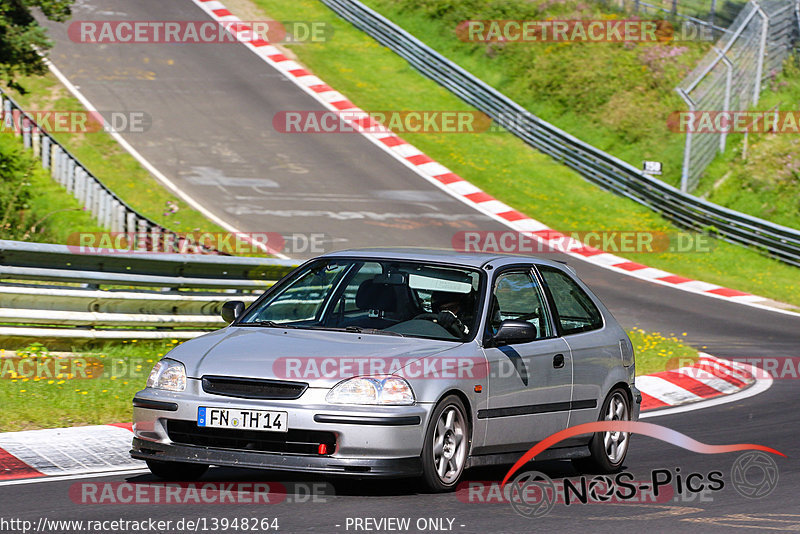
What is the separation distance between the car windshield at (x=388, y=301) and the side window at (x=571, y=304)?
928mm

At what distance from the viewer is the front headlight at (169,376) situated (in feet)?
23.0

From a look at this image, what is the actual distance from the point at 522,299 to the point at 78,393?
375 centimetres

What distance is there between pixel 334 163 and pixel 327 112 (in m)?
3.52

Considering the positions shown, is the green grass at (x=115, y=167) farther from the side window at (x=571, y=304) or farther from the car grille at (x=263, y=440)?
the car grille at (x=263, y=440)

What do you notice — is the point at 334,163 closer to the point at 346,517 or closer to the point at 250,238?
the point at 250,238

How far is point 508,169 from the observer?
29.7 metres

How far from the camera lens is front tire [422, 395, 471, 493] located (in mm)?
6863

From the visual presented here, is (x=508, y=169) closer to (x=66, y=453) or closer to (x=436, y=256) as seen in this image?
(x=436, y=256)

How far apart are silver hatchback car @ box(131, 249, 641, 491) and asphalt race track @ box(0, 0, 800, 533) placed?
33cm

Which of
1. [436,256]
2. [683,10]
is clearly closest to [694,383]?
[436,256]

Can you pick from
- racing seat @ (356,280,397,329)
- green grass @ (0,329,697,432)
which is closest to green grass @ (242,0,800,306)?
green grass @ (0,329,697,432)

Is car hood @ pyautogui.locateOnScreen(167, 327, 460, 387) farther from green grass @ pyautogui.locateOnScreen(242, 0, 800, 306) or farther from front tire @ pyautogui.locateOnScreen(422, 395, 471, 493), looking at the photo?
green grass @ pyautogui.locateOnScreen(242, 0, 800, 306)

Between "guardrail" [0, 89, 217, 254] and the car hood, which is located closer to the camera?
the car hood

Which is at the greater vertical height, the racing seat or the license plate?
the racing seat
